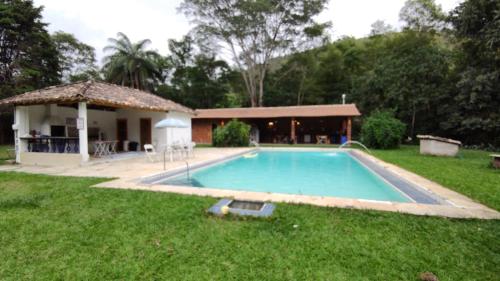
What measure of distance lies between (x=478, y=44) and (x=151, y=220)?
20.6m

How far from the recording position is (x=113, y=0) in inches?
535

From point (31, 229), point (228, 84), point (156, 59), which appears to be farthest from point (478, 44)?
point (156, 59)

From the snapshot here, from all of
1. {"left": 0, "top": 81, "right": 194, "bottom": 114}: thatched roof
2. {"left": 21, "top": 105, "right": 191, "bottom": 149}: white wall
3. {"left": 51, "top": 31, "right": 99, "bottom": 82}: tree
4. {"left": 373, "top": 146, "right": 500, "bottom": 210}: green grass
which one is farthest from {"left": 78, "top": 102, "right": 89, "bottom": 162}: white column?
{"left": 51, "top": 31, "right": 99, "bottom": 82}: tree

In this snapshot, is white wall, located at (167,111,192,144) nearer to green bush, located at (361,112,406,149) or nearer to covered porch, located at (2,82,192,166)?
covered porch, located at (2,82,192,166)

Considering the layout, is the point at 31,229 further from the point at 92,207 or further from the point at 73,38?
the point at 73,38

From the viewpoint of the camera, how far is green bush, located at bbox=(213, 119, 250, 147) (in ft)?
56.2

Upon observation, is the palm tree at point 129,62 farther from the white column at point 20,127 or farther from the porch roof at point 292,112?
the white column at point 20,127

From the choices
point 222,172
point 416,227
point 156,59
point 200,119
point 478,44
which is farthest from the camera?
point 156,59

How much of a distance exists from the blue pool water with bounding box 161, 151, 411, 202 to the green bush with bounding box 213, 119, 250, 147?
19.3 feet

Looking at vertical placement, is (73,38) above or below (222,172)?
above

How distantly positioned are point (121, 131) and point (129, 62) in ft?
42.1

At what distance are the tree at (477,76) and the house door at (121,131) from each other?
20609mm

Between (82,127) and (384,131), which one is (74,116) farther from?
(384,131)

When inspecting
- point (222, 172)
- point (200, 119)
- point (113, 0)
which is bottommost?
point (222, 172)
